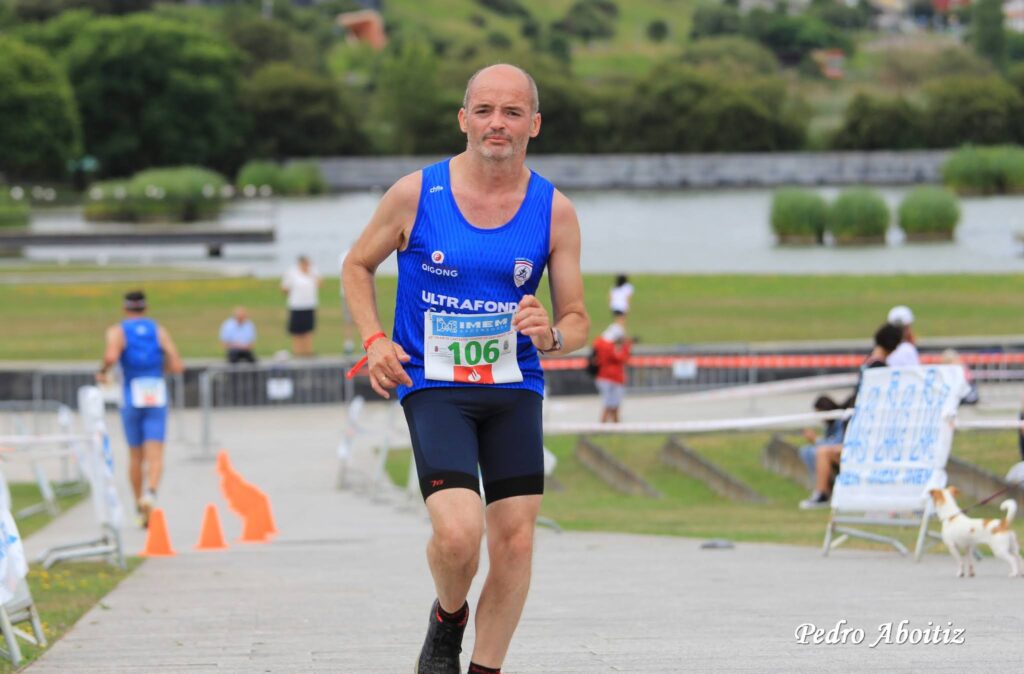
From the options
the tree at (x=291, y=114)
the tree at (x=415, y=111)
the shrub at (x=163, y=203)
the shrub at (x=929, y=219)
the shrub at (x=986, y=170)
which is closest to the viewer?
the shrub at (x=929, y=219)

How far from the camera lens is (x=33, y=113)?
13100 cm

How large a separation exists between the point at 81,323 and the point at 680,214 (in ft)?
249

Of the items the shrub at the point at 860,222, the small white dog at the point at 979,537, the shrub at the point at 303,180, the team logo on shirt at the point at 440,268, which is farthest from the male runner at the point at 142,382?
the shrub at the point at 303,180

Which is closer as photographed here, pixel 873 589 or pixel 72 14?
pixel 873 589

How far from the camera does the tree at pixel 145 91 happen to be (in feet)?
489

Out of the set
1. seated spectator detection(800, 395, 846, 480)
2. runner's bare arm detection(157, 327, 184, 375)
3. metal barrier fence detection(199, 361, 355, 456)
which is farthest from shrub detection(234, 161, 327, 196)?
runner's bare arm detection(157, 327, 184, 375)

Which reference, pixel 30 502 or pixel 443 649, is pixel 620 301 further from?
pixel 443 649

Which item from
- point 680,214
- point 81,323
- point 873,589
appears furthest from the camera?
point 680,214

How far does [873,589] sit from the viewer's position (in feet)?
30.1

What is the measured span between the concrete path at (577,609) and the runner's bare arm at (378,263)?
1.20m

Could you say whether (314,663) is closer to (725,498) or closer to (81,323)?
(725,498)

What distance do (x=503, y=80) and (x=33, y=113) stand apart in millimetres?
129434

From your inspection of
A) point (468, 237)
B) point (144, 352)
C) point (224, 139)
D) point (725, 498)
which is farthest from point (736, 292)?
point (224, 139)

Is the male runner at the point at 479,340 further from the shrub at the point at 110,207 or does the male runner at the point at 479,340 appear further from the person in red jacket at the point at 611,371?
the shrub at the point at 110,207
